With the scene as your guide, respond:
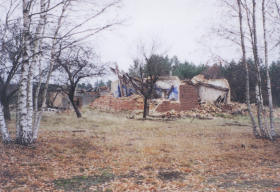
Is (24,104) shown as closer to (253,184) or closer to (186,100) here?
(253,184)

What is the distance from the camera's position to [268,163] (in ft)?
25.8

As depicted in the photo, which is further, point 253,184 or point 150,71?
point 150,71

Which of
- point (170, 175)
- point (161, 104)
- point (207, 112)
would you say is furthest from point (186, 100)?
point (170, 175)

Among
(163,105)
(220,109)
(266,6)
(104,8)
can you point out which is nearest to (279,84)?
(220,109)

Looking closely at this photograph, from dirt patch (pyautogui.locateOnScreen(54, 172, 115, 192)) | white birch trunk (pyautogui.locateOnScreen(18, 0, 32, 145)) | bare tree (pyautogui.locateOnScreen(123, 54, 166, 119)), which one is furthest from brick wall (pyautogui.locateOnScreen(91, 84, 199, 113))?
dirt patch (pyautogui.locateOnScreen(54, 172, 115, 192))

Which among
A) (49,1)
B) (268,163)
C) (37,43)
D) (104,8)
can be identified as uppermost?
(49,1)

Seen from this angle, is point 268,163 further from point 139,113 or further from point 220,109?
point 220,109

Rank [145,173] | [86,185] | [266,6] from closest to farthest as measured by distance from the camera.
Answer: [86,185] < [145,173] < [266,6]

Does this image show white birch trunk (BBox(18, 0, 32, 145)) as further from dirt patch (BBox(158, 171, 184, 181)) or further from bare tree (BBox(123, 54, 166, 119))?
bare tree (BBox(123, 54, 166, 119))

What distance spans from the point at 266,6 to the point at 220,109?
17.4 m

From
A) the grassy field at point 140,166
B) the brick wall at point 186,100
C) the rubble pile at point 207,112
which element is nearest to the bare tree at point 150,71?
the rubble pile at point 207,112

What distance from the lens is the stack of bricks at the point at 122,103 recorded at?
93.1 ft

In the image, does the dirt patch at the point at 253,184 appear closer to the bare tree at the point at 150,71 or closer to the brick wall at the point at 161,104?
the bare tree at the point at 150,71

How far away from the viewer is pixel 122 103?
28.8 meters
